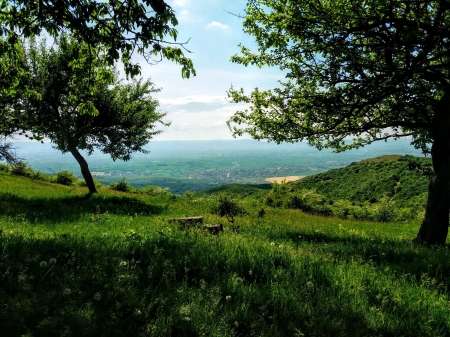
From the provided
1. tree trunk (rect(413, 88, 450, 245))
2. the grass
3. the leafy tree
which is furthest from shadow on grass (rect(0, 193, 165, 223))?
tree trunk (rect(413, 88, 450, 245))

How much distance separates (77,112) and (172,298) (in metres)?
19.1

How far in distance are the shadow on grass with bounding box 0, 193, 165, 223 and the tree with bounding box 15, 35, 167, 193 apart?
13.6ft

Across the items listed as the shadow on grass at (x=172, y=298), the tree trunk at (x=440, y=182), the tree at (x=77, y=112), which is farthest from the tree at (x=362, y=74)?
the tree at (x=77, y=112)

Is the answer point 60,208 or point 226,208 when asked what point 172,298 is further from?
point 226,208

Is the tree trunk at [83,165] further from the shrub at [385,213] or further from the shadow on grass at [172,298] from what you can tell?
the shrub at [385,213]

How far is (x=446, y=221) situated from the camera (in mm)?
9203

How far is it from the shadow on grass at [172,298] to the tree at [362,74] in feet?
20.4

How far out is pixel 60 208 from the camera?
1282cm

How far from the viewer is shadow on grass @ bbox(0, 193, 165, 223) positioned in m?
10.6

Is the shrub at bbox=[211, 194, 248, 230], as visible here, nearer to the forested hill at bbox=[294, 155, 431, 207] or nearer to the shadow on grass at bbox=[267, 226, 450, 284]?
the shadow on grass at bbox=[267, 226, 450, 284]

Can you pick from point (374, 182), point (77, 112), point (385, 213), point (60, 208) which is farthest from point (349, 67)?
point (374, 182)

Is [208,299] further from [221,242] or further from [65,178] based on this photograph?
[65,178]

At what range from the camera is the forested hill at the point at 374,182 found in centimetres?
6103

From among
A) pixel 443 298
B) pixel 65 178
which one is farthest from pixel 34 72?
pixel 65 178
